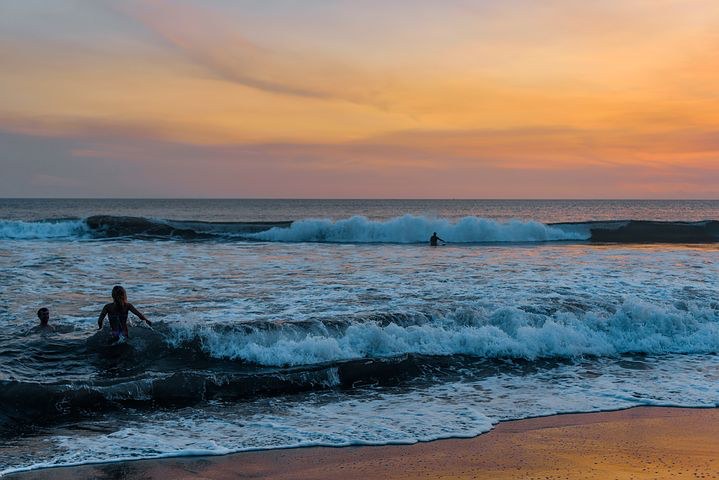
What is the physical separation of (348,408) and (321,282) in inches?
361

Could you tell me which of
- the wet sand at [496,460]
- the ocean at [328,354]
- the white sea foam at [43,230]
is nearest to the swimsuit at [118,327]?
the ocean at [328,354]

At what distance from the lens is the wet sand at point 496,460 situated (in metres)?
6.11

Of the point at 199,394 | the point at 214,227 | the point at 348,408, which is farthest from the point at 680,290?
the point at 214,227

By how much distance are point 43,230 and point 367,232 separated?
18657mm

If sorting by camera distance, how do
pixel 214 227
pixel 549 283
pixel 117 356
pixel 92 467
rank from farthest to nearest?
pixel 214 227
pixel 549 283
pixel 117 356
pixel 92 467

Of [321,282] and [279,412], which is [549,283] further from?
[279,412]

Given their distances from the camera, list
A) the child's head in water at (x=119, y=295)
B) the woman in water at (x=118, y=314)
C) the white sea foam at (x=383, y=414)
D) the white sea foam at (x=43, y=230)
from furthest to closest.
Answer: the white sea foam at (x=43, y=230)
the child's head in water at (x=119, y=295)
the woman in water at (x=118, y=314)
the white sea foam at (x=383, y=414)

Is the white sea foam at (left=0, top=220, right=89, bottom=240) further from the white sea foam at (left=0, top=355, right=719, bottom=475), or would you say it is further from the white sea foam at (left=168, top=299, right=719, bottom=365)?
the white sea foam at (left=0, top=355, right=719, bottom=475)

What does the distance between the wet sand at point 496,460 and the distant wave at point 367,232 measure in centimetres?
3005

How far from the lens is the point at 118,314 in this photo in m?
11.0

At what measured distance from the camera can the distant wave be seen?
3766 centimetres

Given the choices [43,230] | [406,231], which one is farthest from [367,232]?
[43,230]

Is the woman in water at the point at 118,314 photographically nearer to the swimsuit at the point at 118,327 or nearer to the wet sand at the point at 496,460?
the swimsuit at the point at 118,327

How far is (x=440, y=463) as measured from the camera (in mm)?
6441
